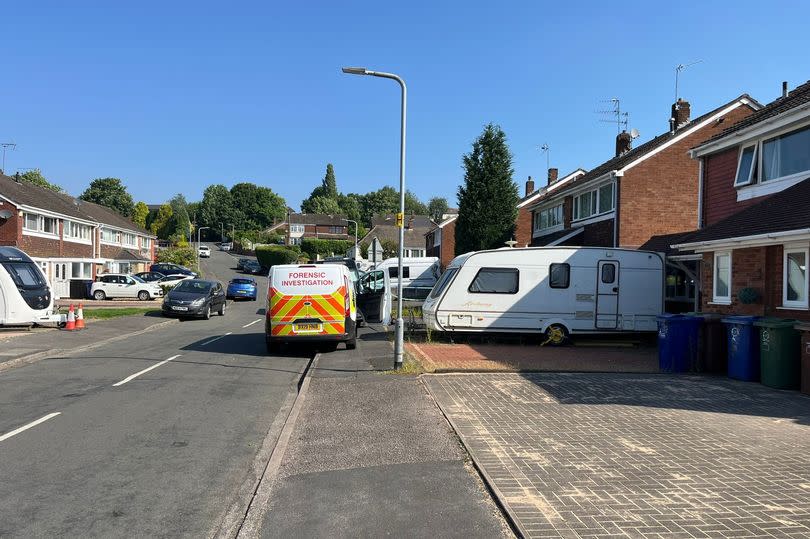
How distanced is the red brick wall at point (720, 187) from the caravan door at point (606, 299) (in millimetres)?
3208

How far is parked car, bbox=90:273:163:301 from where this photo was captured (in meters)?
36.1

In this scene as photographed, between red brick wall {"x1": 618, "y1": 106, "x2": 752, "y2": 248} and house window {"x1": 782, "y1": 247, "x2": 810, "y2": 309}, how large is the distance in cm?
1115

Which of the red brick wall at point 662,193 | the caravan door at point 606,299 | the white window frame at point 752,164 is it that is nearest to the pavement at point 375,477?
the caravan door at point 606,299

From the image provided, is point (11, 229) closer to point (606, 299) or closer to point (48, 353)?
point (48, 353)

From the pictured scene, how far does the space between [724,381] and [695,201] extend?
564 inches

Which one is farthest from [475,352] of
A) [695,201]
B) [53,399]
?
[695,201]

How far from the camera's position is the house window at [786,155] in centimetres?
Result: 1286

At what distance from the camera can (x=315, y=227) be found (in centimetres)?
Answer: 11869

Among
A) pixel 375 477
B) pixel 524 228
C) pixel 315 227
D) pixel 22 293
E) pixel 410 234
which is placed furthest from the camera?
pixel 315 227

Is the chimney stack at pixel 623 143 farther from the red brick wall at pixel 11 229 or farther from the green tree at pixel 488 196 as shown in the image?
the red brick wall at pixel 11 229

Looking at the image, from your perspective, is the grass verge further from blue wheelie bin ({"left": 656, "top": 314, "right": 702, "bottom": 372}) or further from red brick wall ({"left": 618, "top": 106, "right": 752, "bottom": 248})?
blue wheelie bin ({"left": 656, "top": 314, "right": 702, "bottom": 372})

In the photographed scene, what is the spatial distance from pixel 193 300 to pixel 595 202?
17.4m

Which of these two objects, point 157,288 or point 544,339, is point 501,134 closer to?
point 544,339

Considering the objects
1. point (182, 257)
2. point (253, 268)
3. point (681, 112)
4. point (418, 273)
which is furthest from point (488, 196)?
point (253, 268)
